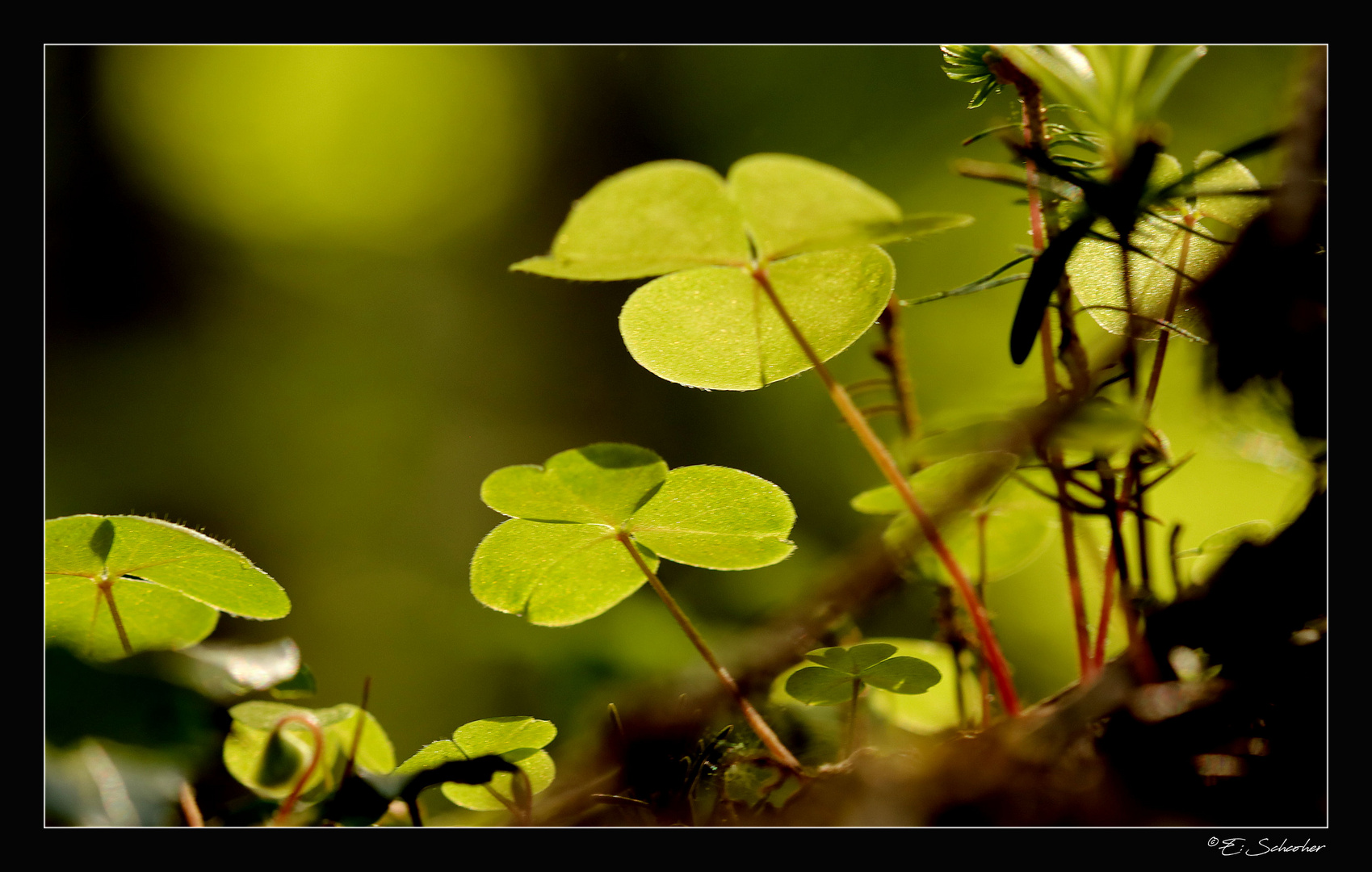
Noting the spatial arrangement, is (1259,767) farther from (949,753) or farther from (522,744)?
(522,744)

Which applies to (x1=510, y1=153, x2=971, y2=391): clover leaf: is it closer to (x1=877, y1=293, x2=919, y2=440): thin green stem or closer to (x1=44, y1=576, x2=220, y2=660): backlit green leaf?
(x1=877, y1=293, x2=919, y2=440): thin green stem

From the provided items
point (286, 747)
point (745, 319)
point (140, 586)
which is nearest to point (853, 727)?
point (745, 319)

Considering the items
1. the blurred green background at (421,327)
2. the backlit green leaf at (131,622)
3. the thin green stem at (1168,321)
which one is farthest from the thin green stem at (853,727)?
→ the blurred green background at (421,327)

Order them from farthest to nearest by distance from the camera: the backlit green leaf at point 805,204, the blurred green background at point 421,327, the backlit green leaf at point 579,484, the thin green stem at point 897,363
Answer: the blurred green background at point 421,327
the thin green stem at point 897,363
the backlit green leaf at point 579,484
the backlit green leaf at point 805,204

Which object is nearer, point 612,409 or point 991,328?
point 991,328

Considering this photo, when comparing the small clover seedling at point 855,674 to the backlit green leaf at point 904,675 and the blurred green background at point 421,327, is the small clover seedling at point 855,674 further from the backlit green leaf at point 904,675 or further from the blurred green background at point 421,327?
the blurred green background at point 421,327

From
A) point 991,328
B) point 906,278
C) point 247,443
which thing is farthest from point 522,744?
point 247,443

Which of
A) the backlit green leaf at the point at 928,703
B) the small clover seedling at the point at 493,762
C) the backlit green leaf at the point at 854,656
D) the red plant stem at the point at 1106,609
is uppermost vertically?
the red plant stem at the point at 1106,609

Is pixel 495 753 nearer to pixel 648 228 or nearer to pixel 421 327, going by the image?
pixel 648 228
